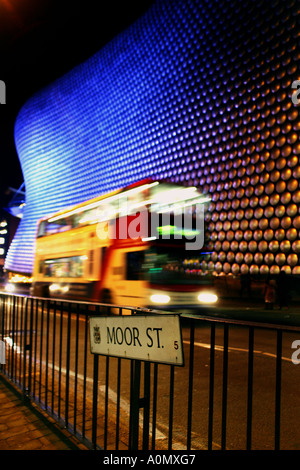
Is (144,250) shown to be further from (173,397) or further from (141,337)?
(141,337)

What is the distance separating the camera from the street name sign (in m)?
2.29

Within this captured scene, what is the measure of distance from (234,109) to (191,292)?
2162cm

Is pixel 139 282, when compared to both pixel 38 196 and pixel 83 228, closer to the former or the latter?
pixel 83 228

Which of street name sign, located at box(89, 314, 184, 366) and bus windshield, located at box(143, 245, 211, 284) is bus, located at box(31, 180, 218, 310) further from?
street name sign, located at box(89, 314, 184, 366)

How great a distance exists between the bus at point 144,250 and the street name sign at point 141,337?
7.53 meters

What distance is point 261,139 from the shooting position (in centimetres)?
2605

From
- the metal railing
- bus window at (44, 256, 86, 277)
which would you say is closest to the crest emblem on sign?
the metal railing

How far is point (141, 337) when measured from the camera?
2.48 m

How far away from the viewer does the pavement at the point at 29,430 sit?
300cm

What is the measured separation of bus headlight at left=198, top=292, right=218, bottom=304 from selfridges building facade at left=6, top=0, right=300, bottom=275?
266 inches

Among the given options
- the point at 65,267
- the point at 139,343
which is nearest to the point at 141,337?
the point at 139,343

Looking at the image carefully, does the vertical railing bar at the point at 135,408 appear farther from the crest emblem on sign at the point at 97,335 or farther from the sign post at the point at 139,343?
the crest emblem on sign at the point at 97,335

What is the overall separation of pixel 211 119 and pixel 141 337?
30.6 metres

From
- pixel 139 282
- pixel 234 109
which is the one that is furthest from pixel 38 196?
pixel 139 282
